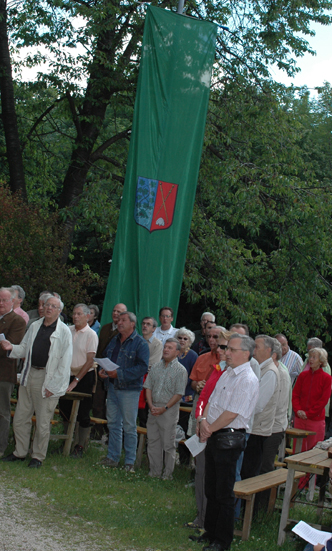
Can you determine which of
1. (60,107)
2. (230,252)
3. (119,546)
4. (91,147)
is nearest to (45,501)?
(119,546)

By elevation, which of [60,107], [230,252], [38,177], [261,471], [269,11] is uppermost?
[269,11]

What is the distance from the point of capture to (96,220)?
12.7 m

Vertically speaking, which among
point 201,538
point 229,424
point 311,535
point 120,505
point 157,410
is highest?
point 229,424

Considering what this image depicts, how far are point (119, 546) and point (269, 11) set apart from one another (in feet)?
39.2

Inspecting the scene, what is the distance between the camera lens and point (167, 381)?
289 inches

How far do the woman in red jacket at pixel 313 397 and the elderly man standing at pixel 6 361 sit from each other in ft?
11.9

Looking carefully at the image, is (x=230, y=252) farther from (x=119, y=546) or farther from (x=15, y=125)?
(x=119, y=546)

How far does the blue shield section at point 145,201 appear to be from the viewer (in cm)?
974

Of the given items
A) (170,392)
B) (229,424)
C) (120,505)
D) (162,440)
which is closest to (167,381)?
(170,392)

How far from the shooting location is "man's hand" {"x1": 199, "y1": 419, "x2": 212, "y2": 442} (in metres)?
4.95

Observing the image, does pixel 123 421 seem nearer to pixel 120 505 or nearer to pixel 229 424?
pixel 120 505

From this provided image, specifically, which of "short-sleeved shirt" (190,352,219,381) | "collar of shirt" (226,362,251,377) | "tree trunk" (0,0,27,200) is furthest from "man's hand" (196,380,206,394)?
"tree trunk" (0,0,27,200)

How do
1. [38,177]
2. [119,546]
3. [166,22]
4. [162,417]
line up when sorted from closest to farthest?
[119,546]
[162,417]
[166,22]
[38,177]

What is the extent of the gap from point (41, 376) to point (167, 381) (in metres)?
1.45
